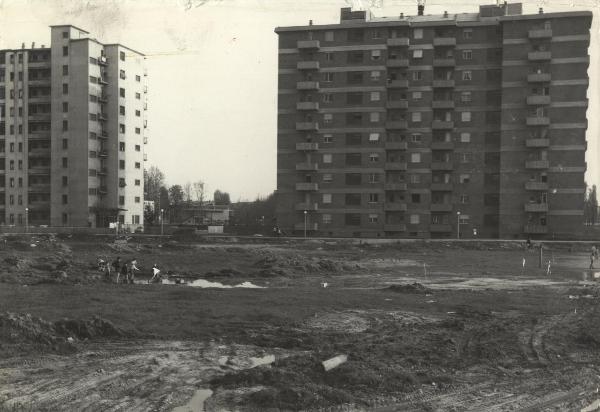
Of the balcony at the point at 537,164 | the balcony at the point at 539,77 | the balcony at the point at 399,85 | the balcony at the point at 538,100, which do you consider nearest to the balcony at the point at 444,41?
the balcony at the point at 399,85

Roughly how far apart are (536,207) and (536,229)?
2.98 m

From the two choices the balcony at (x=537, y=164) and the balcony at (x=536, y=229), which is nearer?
the balcony at (x=536, y=229)

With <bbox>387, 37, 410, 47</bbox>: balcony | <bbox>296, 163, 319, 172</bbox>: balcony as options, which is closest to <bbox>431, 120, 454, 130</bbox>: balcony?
<bbox>387, 37, 410, 47</bbox>: balcony

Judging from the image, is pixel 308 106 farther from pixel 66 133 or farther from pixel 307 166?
pixel 66 133

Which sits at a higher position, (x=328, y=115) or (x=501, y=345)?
(x=328, y=115)

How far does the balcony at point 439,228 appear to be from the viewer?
80125 mm

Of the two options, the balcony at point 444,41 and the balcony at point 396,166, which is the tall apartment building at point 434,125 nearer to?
the balcony at point 444,41

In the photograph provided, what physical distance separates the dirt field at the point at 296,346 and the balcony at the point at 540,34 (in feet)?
180

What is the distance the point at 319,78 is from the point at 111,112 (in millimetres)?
38079

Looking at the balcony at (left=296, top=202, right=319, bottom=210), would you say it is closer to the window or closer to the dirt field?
the window

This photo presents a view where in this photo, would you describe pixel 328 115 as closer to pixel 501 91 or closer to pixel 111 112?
pixel 501 91

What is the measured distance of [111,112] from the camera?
321 ft

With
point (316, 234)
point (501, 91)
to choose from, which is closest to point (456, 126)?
point (501, 91)

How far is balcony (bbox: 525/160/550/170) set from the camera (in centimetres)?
7650
